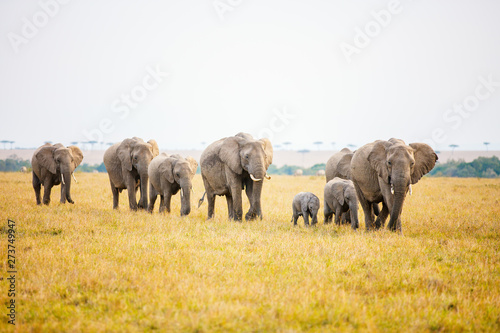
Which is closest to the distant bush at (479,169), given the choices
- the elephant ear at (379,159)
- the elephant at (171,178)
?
the elephant at (171,178)

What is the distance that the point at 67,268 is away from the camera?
23.9 feet

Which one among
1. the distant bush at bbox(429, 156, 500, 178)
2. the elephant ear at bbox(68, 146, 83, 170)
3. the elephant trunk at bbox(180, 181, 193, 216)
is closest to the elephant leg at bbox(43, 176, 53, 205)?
the elephant ear at bbox(68, 146, 83, 170)

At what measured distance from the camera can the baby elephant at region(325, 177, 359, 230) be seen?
12148 millimetres

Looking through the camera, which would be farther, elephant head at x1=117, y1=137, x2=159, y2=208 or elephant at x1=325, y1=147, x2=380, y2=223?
elephant head at x1=117, y1=137, x2=159, y2=208

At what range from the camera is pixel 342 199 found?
1250 centimetres

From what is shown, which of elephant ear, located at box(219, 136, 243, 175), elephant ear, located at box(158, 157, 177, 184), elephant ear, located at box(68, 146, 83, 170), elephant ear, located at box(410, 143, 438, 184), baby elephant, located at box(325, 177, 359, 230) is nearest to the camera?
elephant ear, located at box(410, 143, 438, 184)

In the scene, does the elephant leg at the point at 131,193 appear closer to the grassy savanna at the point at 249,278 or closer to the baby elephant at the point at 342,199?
the grassy savanna at the point at 249,278

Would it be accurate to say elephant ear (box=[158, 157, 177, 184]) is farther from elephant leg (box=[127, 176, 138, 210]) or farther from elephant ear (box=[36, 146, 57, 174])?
elephant ear (box=[36, 146, 57, 174])

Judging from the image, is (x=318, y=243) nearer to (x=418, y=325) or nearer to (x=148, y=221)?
(x=418, y=325)

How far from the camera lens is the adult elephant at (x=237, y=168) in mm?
12406

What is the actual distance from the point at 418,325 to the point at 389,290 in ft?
4.26

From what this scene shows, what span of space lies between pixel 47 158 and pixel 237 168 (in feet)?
30.9

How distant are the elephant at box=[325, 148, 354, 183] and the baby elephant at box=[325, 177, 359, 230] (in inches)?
76.9

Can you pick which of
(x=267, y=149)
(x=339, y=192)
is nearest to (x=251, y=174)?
(x=267, y=149)
